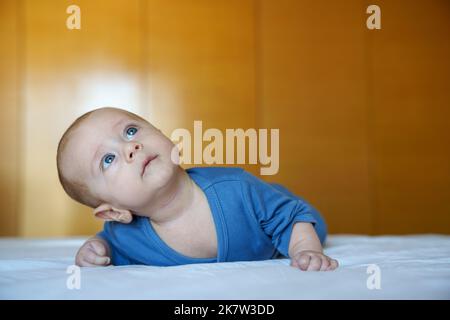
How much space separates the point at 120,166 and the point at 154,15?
2291mm

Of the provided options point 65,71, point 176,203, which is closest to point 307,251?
point 176,203

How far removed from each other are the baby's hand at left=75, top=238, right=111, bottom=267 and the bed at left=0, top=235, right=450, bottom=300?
0.15 ft

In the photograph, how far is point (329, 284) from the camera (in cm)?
78

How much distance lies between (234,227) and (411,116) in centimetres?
245

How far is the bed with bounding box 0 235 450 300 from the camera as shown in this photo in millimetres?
736

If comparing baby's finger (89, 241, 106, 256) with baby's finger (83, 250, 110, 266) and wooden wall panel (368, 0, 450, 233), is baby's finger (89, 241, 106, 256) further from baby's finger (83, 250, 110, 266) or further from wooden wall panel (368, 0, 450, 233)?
wooden wall panel (368, 0, 450, 233)

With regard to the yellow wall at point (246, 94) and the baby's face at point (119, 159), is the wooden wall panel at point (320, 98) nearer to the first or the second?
the yellow wall at point (246, 94)

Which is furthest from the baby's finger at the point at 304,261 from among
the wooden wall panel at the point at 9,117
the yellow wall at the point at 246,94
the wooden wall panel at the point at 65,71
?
the wooden wall panel at the point at 9,117

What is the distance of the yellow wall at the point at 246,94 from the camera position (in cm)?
307

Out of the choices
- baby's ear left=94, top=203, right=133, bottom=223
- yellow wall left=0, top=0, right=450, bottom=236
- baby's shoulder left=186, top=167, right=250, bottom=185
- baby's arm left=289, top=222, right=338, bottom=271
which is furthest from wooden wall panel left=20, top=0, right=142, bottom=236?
baby's arm left=289, top=222, right=338, bottom=271
